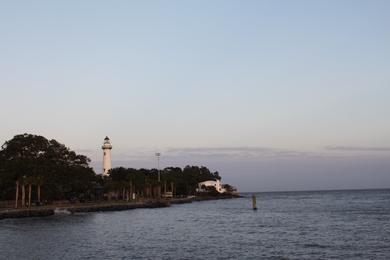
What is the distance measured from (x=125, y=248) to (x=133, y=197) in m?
118

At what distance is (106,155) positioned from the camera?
16988cm

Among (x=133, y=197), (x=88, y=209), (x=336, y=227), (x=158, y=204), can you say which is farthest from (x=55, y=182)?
(x=336, y=227)

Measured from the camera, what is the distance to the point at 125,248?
43.4 m

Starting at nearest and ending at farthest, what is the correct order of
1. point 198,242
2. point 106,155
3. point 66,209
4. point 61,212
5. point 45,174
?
point 198,242 → point 61,212 → point 66,209 → point 45,174 → point 106,155

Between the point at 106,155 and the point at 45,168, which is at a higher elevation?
the point at 106,155

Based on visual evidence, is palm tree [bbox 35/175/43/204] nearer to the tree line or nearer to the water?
the tree line

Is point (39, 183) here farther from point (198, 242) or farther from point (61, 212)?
point (198, 242)

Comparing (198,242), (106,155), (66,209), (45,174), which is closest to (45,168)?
(45,174)

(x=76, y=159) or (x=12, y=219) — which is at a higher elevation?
(x=76, y=159)

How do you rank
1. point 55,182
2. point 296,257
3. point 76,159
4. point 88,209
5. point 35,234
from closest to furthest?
point 296,257, point 35,234, point 88,209, point 55,182, point 76,159

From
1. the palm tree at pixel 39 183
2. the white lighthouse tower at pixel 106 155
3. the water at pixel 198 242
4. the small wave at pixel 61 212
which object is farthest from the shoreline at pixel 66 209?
the white lighthouse tower at pixel 106 155

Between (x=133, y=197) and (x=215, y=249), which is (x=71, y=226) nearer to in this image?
(x=215, y=249)

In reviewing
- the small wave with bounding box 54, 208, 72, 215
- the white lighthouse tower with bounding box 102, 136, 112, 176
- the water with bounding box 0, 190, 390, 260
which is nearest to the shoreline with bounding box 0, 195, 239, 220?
the small wave with bounding box 54, 208, 72, 215

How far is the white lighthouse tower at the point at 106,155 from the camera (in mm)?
167250
